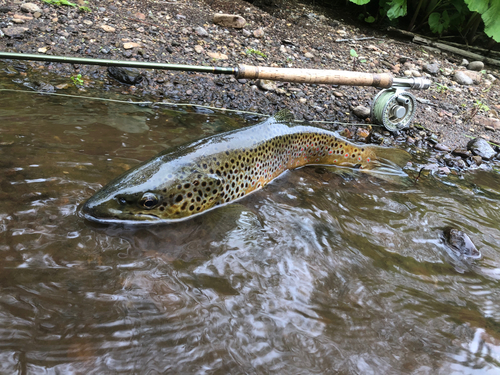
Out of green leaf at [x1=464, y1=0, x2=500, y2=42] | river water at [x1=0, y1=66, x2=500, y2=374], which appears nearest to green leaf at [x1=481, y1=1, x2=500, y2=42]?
green leaf at [x1=464, y1=0, x2=500, y2=42]

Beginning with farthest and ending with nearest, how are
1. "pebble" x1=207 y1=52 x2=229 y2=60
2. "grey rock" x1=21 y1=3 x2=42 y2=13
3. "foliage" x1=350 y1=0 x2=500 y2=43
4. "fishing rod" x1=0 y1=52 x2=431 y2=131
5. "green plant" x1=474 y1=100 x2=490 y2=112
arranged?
1. "foliage" x1=350 y1=0 x2=500 y2=43
2. "green plant" x1=474 y1=100 x2=490 y2=112
3. "pebble" x1=207 y1=52 x2=229 y2=60
4. "grey rock" x1=21 y1=3 x2=42 y2=13
5. "fishing rod" x1=0 y1=52 x2=431 y2=131

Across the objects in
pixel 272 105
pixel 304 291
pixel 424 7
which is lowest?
pixel 304 291

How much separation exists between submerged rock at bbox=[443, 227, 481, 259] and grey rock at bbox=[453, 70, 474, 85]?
6.02 metres

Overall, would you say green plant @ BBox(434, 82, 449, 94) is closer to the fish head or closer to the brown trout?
the brown trout

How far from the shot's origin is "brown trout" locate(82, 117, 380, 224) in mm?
2680

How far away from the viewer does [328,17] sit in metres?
9.72

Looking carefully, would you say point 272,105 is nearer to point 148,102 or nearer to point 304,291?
point 148,102

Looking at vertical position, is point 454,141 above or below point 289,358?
above

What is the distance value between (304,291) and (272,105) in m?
3.89

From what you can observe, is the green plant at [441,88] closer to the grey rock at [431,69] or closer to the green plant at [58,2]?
the grey rock at [431,69]

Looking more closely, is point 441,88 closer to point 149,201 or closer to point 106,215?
point 149,201

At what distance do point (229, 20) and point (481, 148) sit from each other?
18.5ft

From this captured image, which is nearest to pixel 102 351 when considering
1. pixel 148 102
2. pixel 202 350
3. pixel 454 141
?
pixel 202 350

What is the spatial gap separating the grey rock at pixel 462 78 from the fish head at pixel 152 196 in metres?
7.29
